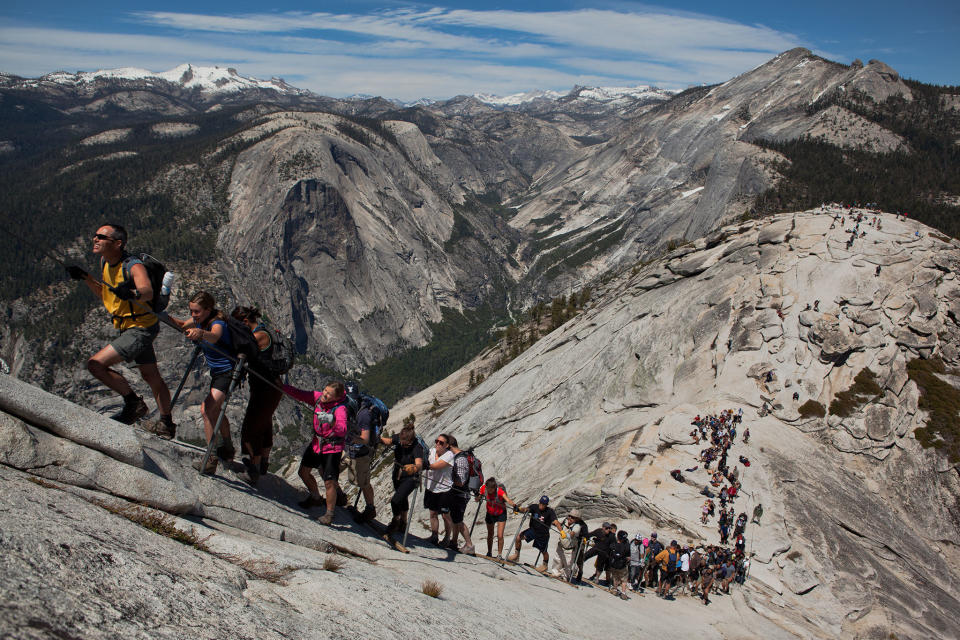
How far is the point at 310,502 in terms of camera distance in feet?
39.2

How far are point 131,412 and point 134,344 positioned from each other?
1.63 m

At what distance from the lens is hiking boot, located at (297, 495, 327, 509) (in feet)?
38.7

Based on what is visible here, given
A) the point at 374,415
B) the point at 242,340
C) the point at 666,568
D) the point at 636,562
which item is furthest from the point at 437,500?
the point at 666,568

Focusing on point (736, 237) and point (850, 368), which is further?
point (736, 237)

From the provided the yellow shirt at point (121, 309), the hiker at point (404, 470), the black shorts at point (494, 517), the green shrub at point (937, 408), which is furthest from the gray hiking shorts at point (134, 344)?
the green shrub at point (937, 408)

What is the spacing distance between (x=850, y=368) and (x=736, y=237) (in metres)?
19.0

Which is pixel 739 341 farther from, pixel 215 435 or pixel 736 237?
pixel 215 435

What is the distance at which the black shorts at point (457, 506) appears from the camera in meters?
13.3

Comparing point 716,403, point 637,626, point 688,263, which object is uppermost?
point 688,263

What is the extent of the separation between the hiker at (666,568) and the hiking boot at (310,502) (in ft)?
41.6

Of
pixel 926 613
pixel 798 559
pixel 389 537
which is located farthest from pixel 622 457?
pixel 389 537

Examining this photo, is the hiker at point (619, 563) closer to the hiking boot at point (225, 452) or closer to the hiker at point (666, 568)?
the hiker at point (666, 568)

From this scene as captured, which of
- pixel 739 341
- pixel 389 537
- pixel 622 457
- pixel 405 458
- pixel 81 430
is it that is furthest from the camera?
pixel 739 341

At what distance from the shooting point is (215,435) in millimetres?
10000
